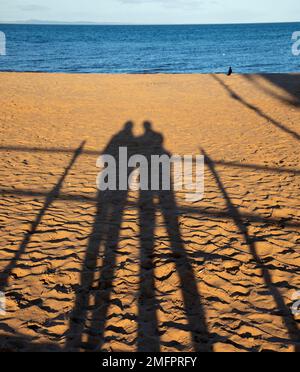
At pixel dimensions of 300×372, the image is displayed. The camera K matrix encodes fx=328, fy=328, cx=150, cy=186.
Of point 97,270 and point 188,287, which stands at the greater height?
point 97,270

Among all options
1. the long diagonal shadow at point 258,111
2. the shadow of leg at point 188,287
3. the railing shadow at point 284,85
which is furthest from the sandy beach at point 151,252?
the railing shadow at point 284,85

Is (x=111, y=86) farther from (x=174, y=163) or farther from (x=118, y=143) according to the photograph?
(x=174, y=163)

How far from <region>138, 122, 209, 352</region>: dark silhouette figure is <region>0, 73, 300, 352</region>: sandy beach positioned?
2 cm

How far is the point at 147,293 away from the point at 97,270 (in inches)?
31.8

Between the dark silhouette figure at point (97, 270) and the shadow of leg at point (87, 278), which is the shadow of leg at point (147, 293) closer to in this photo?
the dark silhouette figure at point (97, 270)

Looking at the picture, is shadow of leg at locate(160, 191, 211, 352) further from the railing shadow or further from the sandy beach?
the railing shadow

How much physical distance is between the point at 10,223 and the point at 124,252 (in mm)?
2142

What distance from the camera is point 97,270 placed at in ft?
14.6

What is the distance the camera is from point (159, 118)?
1331 cm

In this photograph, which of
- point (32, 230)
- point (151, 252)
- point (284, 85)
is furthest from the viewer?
point (284, 85)

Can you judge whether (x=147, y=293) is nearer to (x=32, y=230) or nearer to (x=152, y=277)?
(x=152, y=277)

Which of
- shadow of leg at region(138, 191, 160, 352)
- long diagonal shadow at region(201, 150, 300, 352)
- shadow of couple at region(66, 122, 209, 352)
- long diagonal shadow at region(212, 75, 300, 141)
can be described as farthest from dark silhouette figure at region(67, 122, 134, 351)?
long diagonal shadow at region(212, 75, 300, 141)

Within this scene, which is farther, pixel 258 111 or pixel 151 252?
pixel 258 111

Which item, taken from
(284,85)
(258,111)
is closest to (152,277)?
(258,111)
